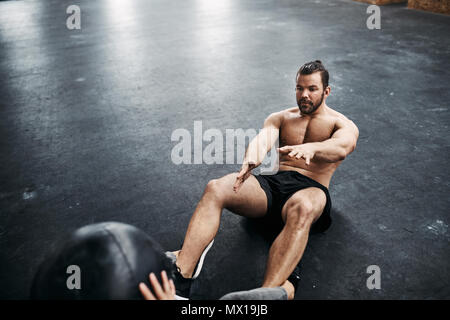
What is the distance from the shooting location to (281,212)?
7.66ft

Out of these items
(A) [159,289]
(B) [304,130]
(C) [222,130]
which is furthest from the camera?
(C) [222,130]

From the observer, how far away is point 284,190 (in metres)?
2.42

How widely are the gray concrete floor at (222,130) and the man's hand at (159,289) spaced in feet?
2.02

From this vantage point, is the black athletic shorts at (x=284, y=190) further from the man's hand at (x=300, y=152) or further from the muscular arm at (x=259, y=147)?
the man's hand at (x=300, y=152)

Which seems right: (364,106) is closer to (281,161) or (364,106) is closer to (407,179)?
(407,179)

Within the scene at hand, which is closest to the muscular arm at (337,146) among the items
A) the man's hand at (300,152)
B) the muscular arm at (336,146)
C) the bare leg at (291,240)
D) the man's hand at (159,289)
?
the muscular arm at (336,146)

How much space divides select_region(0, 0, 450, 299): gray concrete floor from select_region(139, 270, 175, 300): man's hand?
61cm

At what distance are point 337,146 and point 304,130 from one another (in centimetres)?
32

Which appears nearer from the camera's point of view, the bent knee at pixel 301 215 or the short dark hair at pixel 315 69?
the bent knee at pixel 301 215

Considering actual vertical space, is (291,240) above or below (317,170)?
below

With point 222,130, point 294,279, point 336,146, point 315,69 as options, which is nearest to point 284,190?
point 336,146

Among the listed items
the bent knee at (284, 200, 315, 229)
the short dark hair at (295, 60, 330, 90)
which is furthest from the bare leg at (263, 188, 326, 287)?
the short dark hair at (295, 60, 330, 90)

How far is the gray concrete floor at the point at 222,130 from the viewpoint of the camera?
242 centimetres

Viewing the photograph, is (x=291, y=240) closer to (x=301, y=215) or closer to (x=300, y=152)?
(x=301, y=215)
